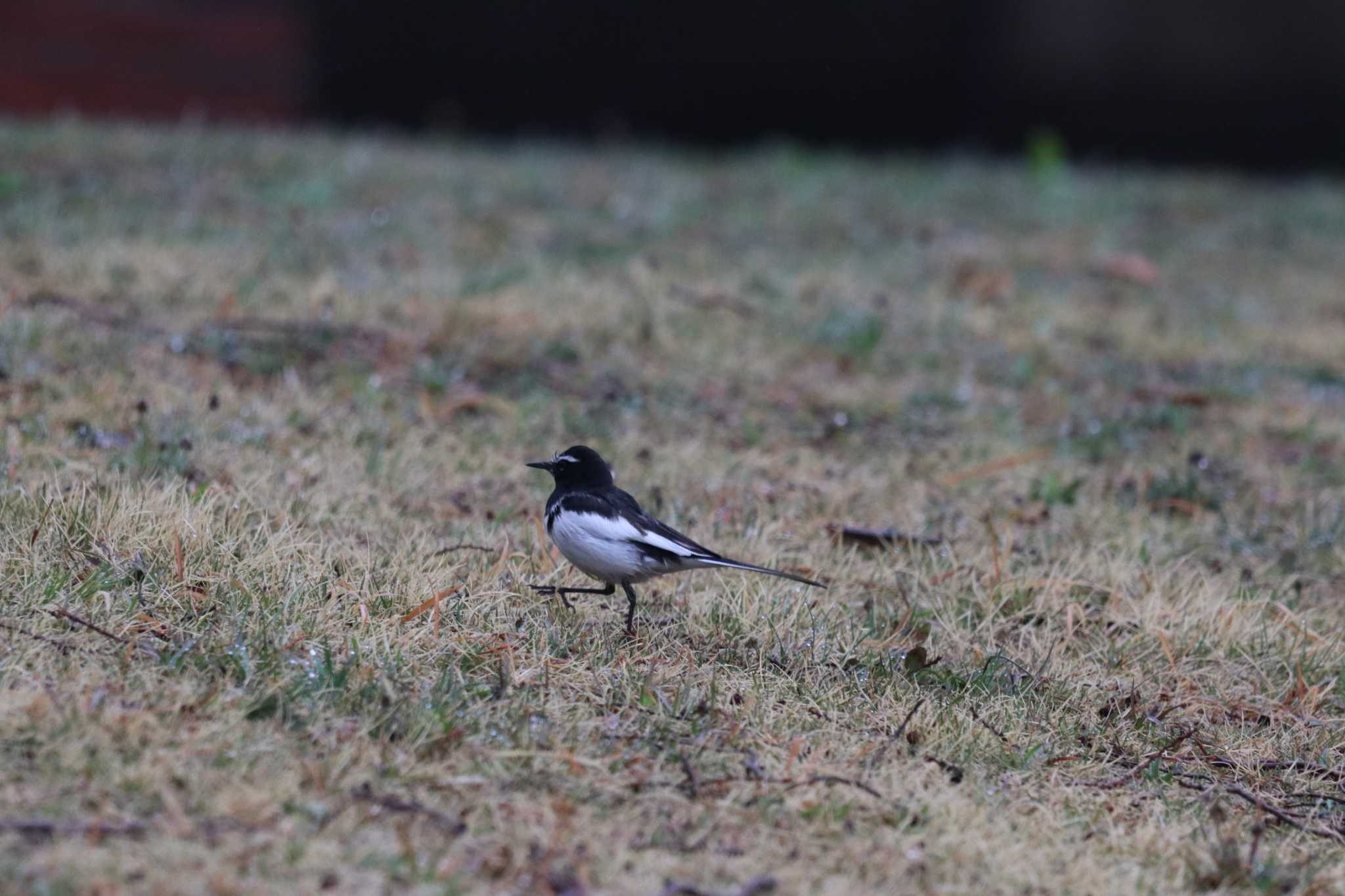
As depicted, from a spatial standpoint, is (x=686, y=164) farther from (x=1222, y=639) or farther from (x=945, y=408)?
(x=1222, y=639)

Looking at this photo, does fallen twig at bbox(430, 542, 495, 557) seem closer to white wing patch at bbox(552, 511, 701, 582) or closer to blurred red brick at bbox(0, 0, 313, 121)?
white wing patch at bbox(552, 511, 701, 582)

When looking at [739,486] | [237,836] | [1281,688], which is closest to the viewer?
[237,836]

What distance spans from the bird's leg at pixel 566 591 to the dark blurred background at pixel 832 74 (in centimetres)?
924

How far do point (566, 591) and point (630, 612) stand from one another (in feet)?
0.78

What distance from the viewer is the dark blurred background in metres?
13.1

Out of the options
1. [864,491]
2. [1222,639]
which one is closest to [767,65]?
[864,491]

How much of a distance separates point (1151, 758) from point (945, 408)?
3194 millimetres

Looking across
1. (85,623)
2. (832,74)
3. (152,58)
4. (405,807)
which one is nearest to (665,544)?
(405,807)

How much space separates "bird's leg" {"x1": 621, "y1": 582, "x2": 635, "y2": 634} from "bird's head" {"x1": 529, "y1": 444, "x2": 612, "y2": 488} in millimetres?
338

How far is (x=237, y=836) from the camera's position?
299 cm

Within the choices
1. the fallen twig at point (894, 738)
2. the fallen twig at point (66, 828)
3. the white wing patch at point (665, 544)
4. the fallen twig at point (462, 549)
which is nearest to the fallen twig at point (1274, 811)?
the fallen twig at point (894, 738)

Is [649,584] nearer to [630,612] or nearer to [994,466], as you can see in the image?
[630,612]

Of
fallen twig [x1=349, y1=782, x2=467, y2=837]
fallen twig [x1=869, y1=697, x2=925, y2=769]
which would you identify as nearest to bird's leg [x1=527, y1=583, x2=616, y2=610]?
fallen twig [x1=869, y1=697, x2=925, y2=769]

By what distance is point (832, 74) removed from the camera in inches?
551
